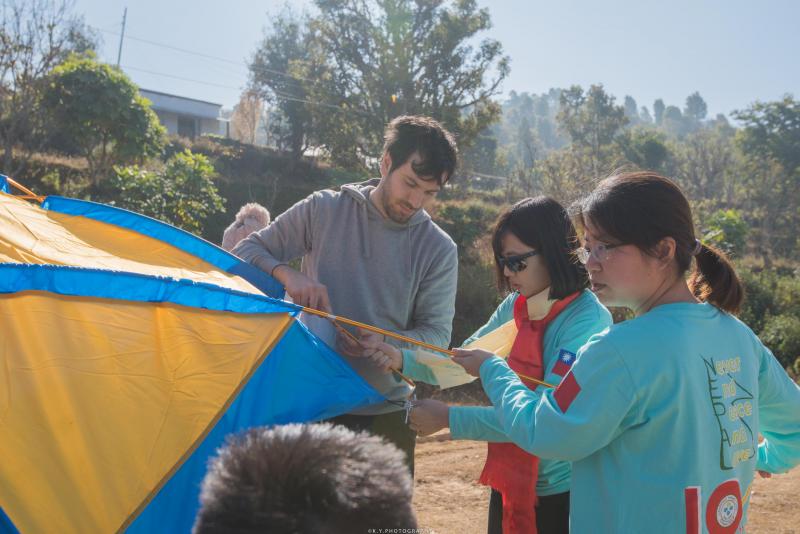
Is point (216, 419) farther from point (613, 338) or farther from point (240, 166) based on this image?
point (240, 166)

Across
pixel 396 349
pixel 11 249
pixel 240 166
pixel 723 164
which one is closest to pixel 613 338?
pixel 396 349

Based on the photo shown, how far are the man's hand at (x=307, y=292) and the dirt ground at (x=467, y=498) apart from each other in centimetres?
267

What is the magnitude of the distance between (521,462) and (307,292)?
2.91 feet

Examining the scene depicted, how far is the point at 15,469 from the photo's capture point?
194cm

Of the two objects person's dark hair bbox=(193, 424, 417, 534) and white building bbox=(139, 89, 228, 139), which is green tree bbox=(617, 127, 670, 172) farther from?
person's dark hair bbox=(193, 424, 417, 534)

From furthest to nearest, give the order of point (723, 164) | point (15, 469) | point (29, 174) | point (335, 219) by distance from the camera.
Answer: point (723, 164) → point (29, 174) → point (335, 219) → point (15, 469)

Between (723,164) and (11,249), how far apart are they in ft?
114

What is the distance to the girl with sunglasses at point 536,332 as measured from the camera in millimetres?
2268

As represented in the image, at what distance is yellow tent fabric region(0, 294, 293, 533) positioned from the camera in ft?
6.39

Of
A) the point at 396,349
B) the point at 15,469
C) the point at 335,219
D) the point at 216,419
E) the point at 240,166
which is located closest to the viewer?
the point at 15,469

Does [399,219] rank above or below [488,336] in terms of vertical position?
above

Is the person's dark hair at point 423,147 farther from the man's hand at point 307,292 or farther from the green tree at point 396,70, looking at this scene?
the green tree at point 396,70

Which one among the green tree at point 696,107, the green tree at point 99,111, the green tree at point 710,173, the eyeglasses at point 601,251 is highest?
the green tree at point 696,107

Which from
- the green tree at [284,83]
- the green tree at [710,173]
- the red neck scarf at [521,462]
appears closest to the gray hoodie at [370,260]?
the red neck scarf at [521,462]
